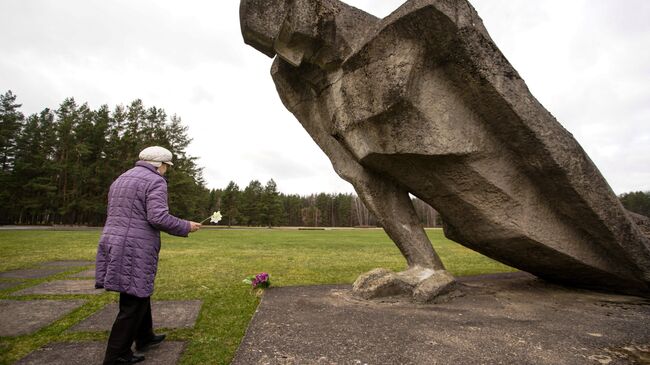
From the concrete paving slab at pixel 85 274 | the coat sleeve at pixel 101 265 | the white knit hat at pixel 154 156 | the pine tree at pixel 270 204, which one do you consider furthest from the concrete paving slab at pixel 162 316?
the pine tree at pixel 270 204

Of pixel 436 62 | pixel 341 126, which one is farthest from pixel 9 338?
pixel 436 62

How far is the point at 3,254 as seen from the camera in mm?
12312

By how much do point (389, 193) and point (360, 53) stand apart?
2.37m

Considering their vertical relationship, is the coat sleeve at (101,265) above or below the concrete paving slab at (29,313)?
above

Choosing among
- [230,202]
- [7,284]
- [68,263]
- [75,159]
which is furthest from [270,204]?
[7,284]

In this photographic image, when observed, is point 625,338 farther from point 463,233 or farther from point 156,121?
point 156,121

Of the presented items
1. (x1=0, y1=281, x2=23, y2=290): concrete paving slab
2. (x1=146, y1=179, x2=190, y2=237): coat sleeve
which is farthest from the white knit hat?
(x1=0, y1=281, x2=23, y2=290): concrete paving slab

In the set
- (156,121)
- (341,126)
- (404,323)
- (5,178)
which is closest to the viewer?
(404,323)

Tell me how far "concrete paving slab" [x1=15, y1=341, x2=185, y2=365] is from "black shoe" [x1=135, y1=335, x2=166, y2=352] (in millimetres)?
54

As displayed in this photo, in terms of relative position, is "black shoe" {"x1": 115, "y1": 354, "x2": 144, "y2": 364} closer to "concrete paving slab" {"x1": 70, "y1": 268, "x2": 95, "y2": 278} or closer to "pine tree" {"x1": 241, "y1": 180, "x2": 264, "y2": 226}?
"concrete paving slab" {"x1": 70, "y1": 268, "x2": 95, "y2": 278}

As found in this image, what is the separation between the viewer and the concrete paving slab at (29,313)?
424 cm

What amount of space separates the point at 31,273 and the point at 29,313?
15.4ft

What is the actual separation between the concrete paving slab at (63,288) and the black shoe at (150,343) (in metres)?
→ 3.63

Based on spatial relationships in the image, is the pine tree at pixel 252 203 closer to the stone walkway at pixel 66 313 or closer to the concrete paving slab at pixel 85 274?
the concrete paving slab at pixel 85 274
